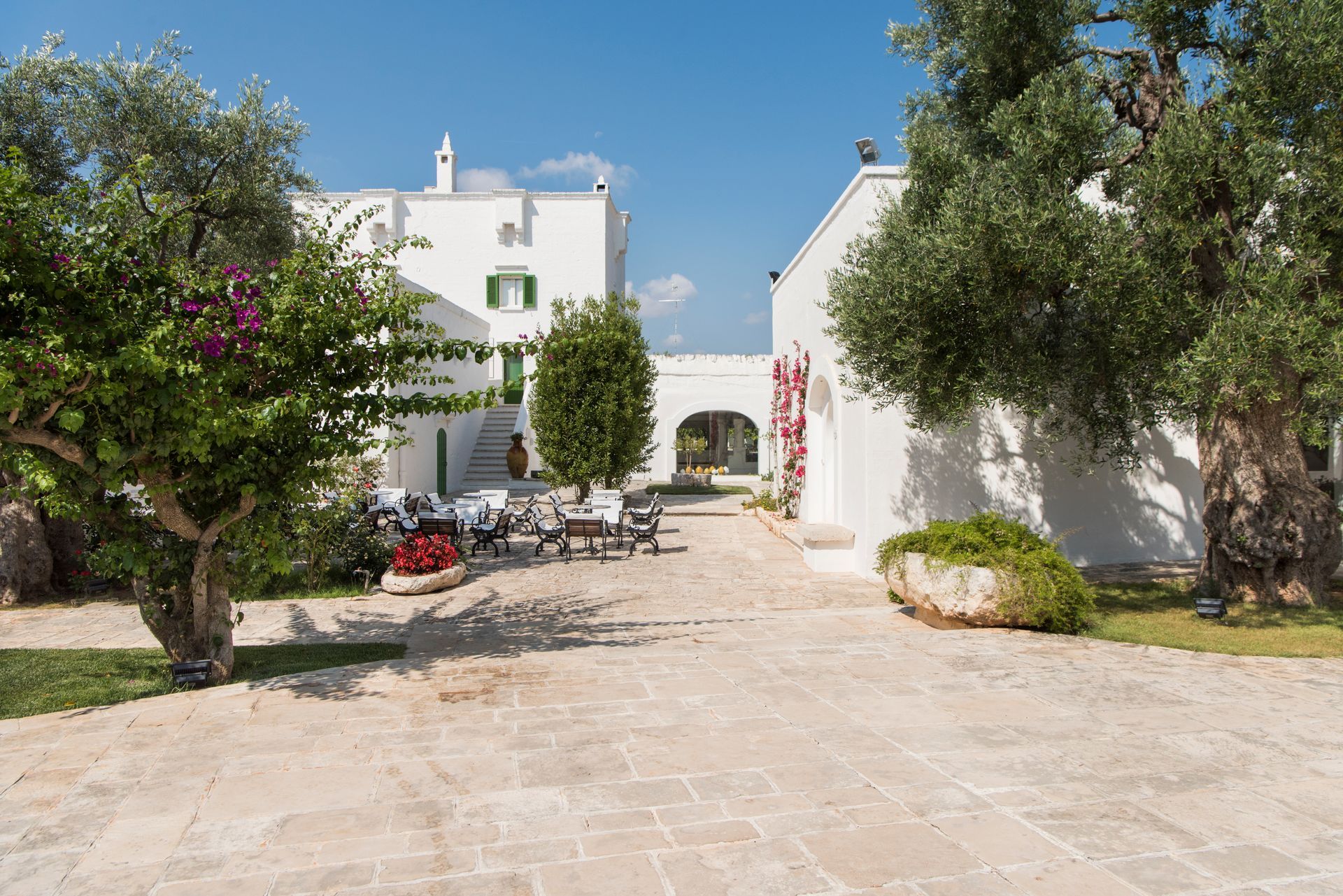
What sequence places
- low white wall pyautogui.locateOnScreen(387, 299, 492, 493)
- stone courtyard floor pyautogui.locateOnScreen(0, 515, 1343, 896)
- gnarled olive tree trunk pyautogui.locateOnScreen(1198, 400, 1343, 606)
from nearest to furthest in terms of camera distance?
stone courtyard floor pyautogui.locateOnScreen(0, 515, 1343, 896) → gnarled olive tree trunk pyautogui.locateOnScreen(1198, 400, 1343, 606) → low white wall pyautogui.locateOnScreen(387, 299, 492, 493)

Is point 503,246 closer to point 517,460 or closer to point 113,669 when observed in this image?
point 517,460

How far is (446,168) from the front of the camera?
2705 centimetres

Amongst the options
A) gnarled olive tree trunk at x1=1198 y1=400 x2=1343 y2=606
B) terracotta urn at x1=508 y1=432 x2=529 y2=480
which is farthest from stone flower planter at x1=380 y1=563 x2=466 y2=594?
terracotta urn at x1=508 y1=432 x2=529 y2=480

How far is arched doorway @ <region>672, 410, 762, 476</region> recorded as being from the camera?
88.2 feet

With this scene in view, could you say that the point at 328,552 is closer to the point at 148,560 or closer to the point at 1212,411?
the point at 148,560

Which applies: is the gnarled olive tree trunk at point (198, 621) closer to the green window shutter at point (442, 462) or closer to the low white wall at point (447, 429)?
the low white wall at point (447, 429)

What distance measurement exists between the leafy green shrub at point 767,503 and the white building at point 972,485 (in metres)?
4.36

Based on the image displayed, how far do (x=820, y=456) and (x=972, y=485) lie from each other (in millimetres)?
3407

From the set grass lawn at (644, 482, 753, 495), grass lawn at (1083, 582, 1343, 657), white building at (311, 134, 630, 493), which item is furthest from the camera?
white building at (311, 134, 630, 493)

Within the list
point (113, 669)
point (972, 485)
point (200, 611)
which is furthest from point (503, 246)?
point (200, 611)

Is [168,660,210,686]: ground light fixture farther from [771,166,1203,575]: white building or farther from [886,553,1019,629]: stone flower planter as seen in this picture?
[771,166,1203,575]: white building

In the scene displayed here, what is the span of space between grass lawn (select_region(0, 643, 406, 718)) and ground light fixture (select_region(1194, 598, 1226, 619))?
656 cm

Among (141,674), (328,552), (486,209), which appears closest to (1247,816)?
(141,674)

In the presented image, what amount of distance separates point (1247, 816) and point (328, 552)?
8852 millimetres
